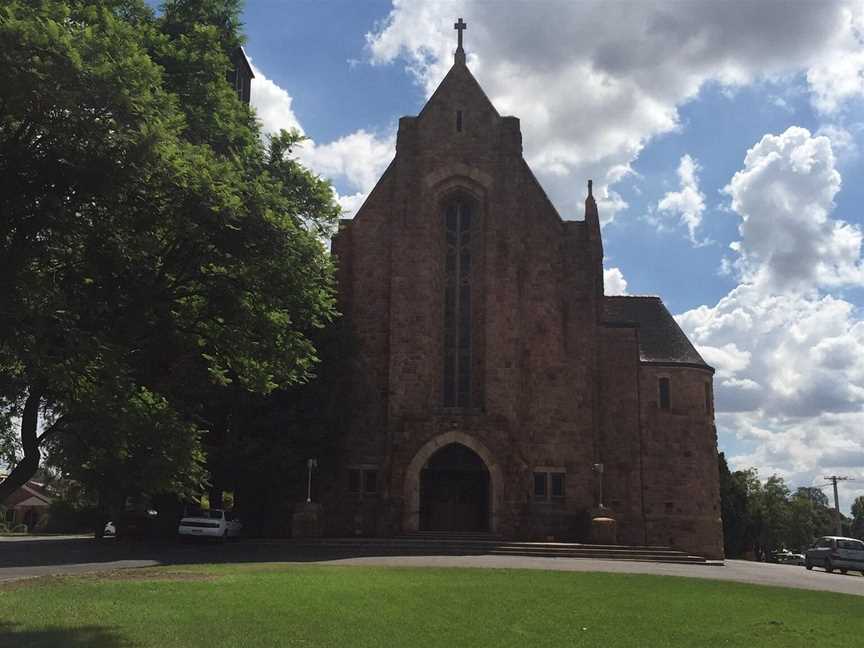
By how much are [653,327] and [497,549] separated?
1731cm

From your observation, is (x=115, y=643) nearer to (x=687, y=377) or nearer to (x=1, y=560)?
(x=1, y=560)

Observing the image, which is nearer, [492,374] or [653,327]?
[492,374]

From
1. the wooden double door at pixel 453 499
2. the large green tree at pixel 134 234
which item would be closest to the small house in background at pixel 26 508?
the wooden double door at pixel 453 499

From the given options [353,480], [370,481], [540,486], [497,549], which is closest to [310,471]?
[353,480]

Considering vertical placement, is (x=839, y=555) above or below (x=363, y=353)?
below

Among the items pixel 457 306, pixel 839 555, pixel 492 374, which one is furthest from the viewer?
pixel 457 306

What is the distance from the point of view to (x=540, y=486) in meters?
35.1

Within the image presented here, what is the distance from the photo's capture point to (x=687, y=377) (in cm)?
3891

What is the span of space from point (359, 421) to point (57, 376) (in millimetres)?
23851

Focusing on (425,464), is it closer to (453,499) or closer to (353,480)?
(453,499)

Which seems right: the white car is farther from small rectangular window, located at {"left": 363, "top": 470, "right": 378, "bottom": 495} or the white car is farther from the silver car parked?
the silver car parked

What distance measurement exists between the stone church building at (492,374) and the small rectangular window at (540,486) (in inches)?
3.7

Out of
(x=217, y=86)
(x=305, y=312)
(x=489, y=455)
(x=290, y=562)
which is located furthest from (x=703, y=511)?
(x=217, y=86)

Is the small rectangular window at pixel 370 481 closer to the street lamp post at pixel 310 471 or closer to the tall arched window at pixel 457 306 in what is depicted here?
the street lamp post at pixel 310 471
